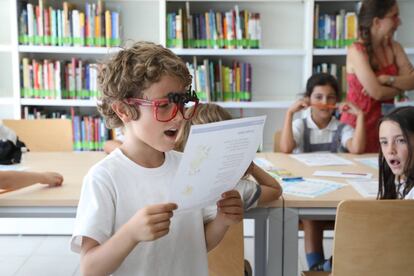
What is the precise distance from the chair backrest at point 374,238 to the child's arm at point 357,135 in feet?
4.49

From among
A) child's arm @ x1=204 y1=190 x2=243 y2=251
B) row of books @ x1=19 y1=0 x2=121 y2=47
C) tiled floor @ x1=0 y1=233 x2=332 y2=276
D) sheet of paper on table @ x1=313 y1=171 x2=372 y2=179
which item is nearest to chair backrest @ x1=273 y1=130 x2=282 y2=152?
tiled floor @ x1=0 y1=233 x2=332 y2=276

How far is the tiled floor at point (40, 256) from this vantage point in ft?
9.53

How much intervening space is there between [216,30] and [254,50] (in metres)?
0.33

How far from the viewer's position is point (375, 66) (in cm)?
293

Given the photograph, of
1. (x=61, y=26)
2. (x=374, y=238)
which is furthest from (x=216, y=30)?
(x=374, y=238)

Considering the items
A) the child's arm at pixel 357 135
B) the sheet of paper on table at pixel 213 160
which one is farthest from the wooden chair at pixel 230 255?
the child's arm at pixel 357 135

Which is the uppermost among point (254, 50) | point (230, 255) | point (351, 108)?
point (254, 50)

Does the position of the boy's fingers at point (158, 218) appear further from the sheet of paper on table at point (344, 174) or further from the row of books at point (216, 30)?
the row of books at point (216, 30)

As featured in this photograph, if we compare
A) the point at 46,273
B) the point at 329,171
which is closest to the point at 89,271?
the point at 329,171

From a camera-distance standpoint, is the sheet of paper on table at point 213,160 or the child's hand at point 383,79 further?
the child's hand at point 383,79

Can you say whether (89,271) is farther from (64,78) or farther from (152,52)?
(64,78)

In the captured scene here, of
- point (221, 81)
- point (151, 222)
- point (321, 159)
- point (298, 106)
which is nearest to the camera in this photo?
point (151, 222)

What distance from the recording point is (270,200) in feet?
5.78

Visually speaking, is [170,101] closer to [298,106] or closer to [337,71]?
[298,106]
